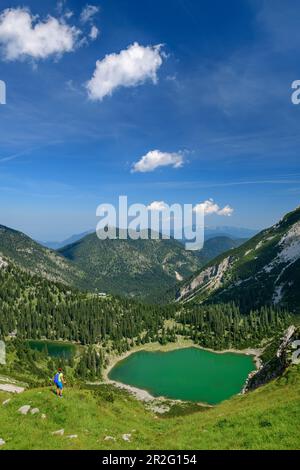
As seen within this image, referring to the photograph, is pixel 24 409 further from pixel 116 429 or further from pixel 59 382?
pixel 116 429

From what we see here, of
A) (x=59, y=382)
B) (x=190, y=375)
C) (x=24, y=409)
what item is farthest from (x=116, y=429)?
(x=190, y=375)

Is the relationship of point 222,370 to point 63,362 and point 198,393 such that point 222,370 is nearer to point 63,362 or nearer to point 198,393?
point 198,393

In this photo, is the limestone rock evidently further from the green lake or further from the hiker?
the green lake

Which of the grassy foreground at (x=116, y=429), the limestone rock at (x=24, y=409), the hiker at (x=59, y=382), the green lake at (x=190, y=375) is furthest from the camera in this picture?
the green lake at (x=190, y=375)

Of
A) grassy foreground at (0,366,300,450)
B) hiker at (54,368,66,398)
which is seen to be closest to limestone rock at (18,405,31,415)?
grassy foreground at (0,366,300,450)

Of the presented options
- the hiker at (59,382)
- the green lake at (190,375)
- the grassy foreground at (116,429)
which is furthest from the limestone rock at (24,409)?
the green lake at (190,375)

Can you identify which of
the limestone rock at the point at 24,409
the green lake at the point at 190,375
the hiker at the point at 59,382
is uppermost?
the hiker at the point at 59,382

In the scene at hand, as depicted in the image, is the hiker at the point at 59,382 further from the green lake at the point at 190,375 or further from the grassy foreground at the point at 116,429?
the green lake at the point at 190,375

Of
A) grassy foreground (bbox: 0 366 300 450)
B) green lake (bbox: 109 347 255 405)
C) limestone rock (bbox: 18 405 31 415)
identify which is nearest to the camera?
grassy foreground (bbox: 0 366 300 450)
